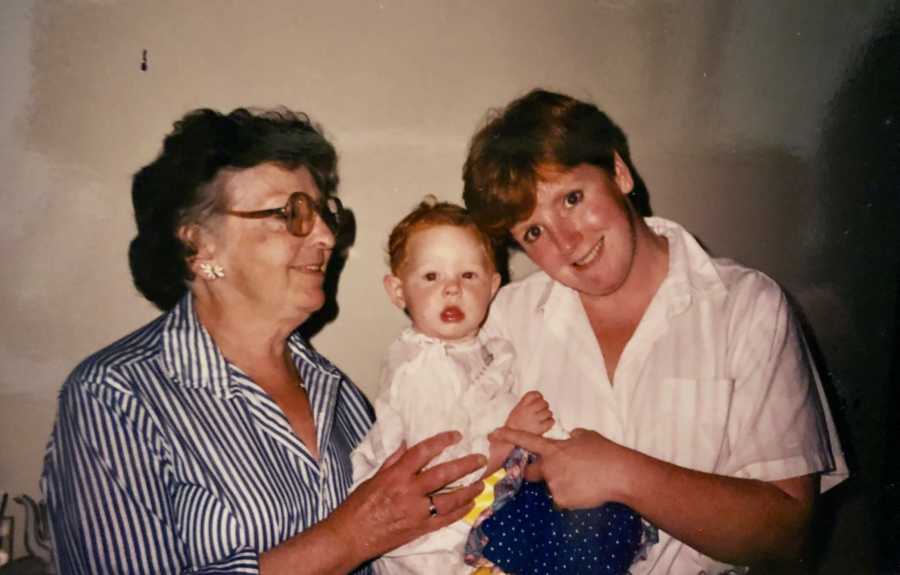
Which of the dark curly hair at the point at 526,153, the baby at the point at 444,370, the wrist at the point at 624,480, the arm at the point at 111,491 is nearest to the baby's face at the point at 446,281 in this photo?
the baby at the point at 444,370

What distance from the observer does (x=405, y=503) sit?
1563 mm

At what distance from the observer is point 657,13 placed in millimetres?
2379

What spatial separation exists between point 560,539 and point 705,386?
1.93 ft

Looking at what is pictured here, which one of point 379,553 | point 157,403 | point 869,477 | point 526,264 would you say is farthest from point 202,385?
point 869,477

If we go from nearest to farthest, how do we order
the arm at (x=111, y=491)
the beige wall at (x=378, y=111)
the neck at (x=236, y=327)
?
the arm at (x=111, y=491) < the neck at (x=236, y=327) < the beige wall at (x=378, y=111)

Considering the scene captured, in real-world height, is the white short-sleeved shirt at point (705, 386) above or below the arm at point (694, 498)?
above

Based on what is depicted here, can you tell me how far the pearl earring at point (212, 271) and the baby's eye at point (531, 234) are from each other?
923 mm

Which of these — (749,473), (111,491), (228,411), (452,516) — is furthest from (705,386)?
(111,491)

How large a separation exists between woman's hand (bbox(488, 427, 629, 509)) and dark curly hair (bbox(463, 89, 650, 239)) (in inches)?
25.4

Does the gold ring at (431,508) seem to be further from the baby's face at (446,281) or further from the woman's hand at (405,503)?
the baby's face at (446,281)

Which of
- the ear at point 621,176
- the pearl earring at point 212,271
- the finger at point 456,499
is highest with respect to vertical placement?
the ear at point 621,176

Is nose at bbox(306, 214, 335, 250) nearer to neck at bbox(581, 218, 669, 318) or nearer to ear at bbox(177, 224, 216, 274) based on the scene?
ear at bbox(177, 224, 216, 274)

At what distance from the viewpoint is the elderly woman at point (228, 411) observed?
1414 millimetres

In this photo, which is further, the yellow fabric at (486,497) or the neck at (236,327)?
the neck at (236,327)
